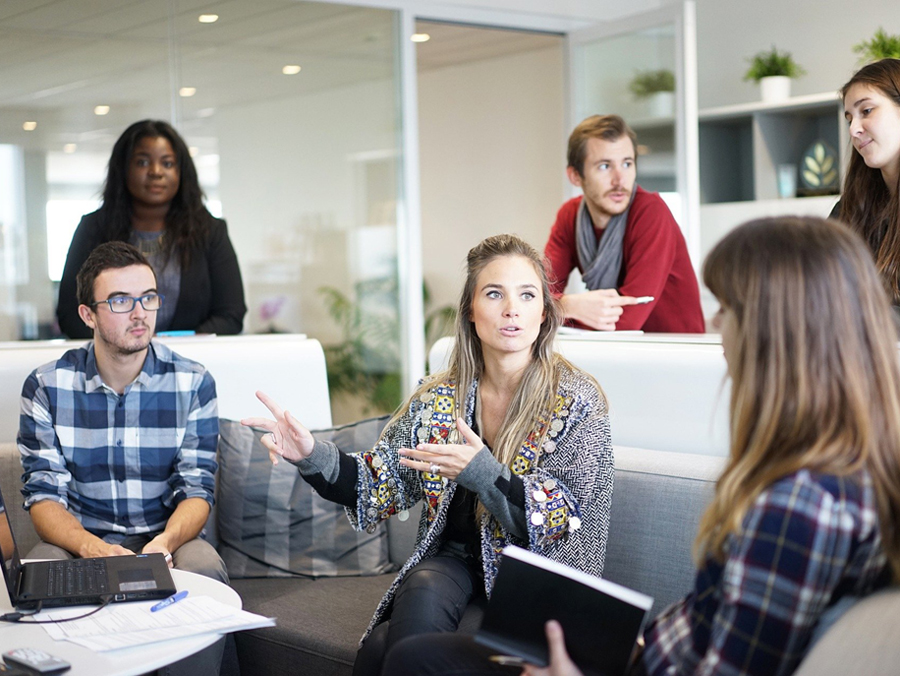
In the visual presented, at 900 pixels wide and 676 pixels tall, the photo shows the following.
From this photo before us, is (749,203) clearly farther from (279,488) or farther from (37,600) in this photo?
(37,600)

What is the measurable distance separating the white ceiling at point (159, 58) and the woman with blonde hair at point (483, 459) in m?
2.50

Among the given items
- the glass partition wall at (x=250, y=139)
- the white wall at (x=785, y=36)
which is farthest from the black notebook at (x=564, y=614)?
the white wall at (x=785, y=36)

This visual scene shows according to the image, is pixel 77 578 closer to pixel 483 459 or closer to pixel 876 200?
pixel 483 459

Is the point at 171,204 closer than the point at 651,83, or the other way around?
the point at 171,204

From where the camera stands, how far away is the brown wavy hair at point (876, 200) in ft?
7.44

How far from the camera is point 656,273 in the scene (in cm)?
296

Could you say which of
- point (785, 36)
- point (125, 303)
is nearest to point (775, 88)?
point (785, 36)

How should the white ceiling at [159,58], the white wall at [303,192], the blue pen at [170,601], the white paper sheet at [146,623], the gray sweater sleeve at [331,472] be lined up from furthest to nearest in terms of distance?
the white wall at [303,192] → the white ceiling at [159,58] → the gray sweater sleeve at [331,472] → the blue pen at [170,601] → the white paper sheet at [146,623]

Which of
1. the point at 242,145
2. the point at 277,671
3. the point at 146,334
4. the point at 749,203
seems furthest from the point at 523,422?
the point at 749,203

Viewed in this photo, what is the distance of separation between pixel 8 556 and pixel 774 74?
4.30 m

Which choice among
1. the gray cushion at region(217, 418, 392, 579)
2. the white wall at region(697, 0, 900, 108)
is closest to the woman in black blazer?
the gray cushion at region(217, 418, 392, 579)

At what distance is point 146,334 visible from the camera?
2.45 m

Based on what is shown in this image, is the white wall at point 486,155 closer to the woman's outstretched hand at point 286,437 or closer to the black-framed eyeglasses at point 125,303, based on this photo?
the black-framed eyeglasses at point 125,303

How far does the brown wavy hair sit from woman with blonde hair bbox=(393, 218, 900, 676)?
3.81 ft
